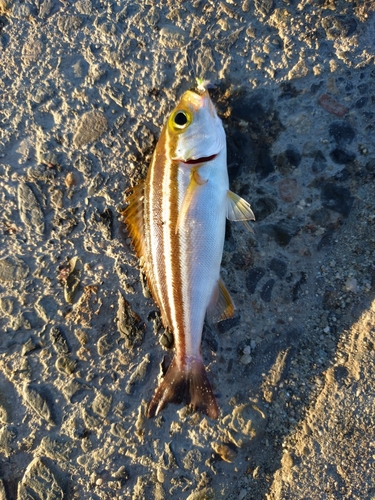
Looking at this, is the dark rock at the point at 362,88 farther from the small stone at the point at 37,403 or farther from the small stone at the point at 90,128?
the small stone at the point at 37,403

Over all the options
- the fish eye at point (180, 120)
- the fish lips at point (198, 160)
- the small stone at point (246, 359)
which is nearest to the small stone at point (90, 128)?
the fish eye at point (180, 120)

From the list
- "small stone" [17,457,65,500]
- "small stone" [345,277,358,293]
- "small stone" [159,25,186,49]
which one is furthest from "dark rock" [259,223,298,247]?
"small stone" [17,457,65,500]

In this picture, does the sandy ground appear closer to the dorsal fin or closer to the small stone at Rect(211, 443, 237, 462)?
the small stone at Rect(211, 443, 237, 462)

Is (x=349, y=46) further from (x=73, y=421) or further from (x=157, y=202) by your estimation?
(x=73, y=421)

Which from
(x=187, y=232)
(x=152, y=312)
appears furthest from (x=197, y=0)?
(x=152, y=312)

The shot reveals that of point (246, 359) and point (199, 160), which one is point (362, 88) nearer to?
point (199, 160)
